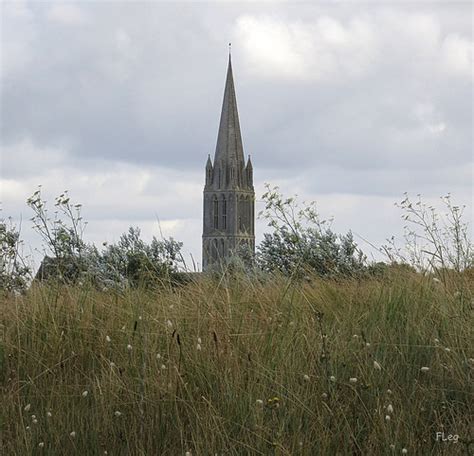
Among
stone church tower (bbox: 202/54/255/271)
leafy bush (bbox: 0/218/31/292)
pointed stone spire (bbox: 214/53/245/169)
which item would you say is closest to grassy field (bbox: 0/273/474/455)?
leafy bush (bbox: 0/218/31/292)

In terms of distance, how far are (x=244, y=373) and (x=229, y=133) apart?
108 m

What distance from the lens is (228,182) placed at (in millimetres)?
113312

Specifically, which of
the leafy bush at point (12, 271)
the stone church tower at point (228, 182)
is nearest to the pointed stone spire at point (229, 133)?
the stone church tower at point (228, 182)

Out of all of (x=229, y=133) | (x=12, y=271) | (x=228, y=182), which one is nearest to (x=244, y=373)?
(x=12, y=271)

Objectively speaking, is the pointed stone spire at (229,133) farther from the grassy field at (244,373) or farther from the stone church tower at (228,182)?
the grassy field at (244,373)

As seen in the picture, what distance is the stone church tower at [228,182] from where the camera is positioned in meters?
112

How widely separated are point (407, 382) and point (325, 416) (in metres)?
0.64

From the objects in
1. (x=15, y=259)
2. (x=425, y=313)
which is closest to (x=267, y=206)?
(x=15, y=259)

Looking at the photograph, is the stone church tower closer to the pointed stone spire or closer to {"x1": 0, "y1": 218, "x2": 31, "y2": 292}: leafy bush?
the pointed stone spire

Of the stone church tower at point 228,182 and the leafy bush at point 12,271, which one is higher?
the stone church tower at point 228,182

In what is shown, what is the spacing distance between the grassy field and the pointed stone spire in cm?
10539

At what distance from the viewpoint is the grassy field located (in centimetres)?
434

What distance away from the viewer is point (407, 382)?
190 inches

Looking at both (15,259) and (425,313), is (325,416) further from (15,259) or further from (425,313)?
(15,259)
